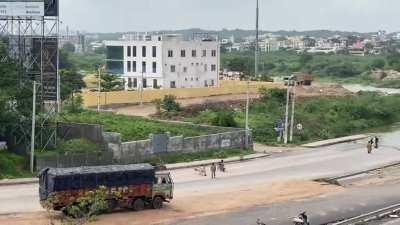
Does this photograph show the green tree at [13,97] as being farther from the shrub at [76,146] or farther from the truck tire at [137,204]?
the truck tire at [137,204]

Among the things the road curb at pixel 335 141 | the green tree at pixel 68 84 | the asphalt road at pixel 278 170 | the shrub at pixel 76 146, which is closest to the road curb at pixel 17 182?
the asphalt road at pixel 278 170

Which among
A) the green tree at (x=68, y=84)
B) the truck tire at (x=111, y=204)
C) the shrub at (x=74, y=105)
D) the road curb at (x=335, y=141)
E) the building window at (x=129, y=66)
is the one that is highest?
the building window at (x=129, y=66)

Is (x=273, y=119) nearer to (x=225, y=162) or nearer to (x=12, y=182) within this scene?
(x=225, y=162)

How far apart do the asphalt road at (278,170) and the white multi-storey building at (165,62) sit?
130 feet

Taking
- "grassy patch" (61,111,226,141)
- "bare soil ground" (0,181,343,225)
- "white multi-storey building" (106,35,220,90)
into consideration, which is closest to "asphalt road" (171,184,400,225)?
"bare soil ground" (0,181,343,225)

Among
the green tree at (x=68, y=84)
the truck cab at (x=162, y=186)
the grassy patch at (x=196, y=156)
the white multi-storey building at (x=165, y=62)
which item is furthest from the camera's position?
the white multi-storey building at (x=165, y=62)

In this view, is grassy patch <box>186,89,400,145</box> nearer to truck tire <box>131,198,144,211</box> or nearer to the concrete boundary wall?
the concrete boundary wall

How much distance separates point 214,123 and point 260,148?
5047mm

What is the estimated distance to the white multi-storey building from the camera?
333 feet

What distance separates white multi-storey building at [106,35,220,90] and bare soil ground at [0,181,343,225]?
54.6m

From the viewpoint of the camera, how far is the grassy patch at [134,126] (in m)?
55.7

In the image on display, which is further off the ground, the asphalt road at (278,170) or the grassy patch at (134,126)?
the grassy patch at (134,126)

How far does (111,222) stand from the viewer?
1367 inches

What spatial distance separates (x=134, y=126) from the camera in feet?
193
